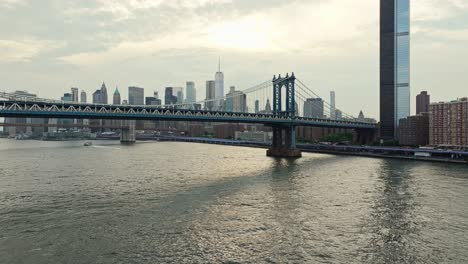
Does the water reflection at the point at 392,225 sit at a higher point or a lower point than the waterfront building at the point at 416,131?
lower

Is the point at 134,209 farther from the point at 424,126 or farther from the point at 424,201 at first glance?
the point at 424,126

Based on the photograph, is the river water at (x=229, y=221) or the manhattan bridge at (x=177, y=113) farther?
the manhattan bridge at (x=177, y=113)

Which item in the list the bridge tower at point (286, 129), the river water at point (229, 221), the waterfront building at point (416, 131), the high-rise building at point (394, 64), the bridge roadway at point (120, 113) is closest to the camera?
the river water at point (229, 221)

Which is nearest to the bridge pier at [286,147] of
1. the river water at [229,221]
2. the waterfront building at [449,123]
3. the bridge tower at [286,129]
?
the bridge tower at [286,129]

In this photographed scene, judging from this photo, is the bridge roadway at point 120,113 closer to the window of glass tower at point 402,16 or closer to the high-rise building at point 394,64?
the high-rise building at point 394,64

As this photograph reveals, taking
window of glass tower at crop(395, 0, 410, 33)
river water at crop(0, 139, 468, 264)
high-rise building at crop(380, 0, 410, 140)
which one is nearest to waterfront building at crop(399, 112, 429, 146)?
high-rise building at crop(380, 0, 410, 140)

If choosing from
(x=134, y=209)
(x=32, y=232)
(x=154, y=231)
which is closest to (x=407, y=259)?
(x=154, y=231)
